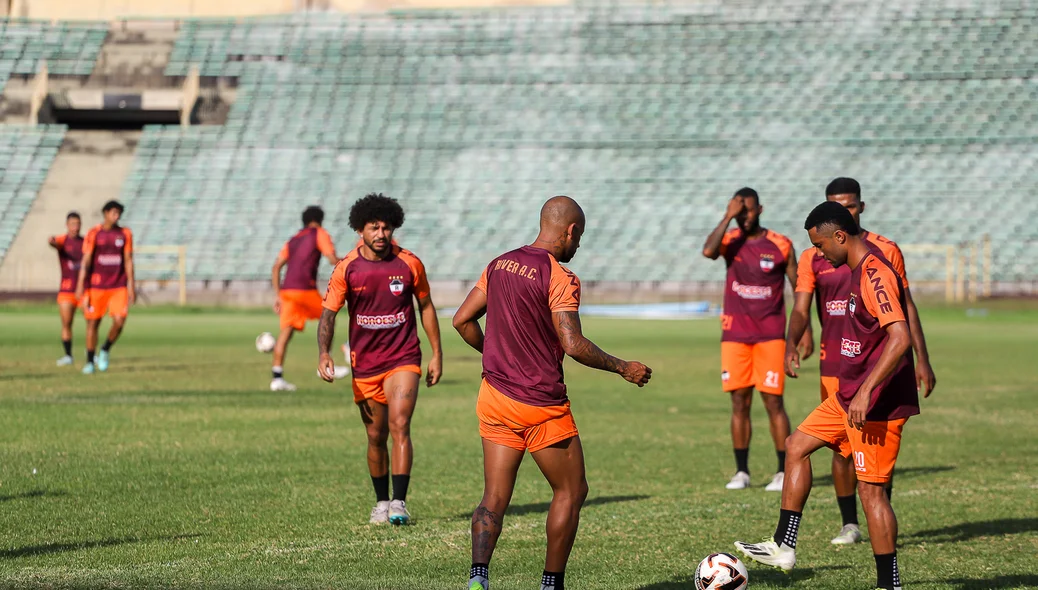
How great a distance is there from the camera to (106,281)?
1975 cm

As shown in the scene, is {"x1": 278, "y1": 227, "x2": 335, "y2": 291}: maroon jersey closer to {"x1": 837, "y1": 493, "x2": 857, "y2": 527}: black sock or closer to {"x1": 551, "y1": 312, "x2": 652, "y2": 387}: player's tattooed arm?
{"x1": 837, "y1": 493, "x2": 857, "y2": 527}: black sock

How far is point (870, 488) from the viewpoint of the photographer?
6754 mm

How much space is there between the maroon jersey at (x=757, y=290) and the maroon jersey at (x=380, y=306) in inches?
131

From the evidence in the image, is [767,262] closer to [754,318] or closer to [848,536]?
[754,318]

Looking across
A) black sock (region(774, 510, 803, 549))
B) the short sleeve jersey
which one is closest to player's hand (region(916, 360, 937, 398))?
the short sleeve jersey

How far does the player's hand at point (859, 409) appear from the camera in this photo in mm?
6496

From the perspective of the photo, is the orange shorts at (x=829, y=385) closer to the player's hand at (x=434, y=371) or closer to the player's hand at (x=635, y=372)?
the player's hand at (x=434, y=371)

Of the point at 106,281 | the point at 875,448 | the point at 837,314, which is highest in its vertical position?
the point at 837,314

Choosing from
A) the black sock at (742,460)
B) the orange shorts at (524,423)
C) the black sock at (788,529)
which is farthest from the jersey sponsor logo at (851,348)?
the black sock at (742,460)

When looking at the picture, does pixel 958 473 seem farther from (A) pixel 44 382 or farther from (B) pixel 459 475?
(A) pixel 44 382

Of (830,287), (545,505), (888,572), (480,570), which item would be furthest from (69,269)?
(888,572)

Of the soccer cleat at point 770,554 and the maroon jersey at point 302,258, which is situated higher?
the maroon jersey at point 302,258

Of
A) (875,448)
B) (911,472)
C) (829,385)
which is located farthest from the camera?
(911,472)

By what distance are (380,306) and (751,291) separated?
370 centimetres
